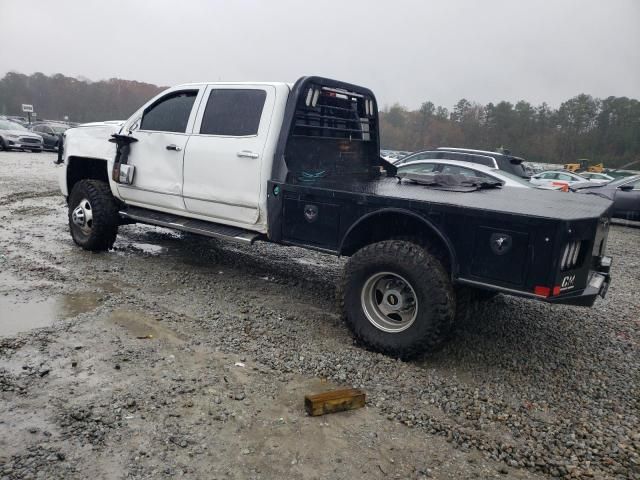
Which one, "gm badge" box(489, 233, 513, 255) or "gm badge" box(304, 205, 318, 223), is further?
"gm badge" box(304, 205, 318, 223)

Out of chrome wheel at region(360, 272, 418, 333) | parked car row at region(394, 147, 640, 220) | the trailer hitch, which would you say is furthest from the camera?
parked car row at region(394, 147, 640, 220)

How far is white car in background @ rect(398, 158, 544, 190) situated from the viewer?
30.4 ft

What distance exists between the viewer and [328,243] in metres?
4.41

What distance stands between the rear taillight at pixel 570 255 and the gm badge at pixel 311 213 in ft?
6.42

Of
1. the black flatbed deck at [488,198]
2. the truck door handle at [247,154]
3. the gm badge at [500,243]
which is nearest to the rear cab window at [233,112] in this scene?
the truck door handle at [247,154]

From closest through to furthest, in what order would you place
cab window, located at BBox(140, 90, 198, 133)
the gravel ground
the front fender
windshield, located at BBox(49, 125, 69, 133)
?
the gravel ground < the front fender < cab window, located at BBox(140, 90, 198, 133) < windshield, located at BBox(49, 125, 69, 133)

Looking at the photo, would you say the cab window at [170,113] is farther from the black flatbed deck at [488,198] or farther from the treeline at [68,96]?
the treeline at [68,96]

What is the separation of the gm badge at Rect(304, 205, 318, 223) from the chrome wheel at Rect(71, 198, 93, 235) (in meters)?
3.19

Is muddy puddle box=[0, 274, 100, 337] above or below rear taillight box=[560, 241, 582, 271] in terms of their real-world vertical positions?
below

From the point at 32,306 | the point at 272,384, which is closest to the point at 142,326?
the point at 32,306

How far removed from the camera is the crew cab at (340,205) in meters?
3.54

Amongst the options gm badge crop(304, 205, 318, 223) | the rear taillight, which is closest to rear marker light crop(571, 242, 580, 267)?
the rear taillight

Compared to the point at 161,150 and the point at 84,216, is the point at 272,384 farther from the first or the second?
the point at 84,216

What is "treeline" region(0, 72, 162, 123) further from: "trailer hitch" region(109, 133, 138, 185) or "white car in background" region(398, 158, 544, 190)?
"trailer hitch" region(109, 133, 138, 185)
